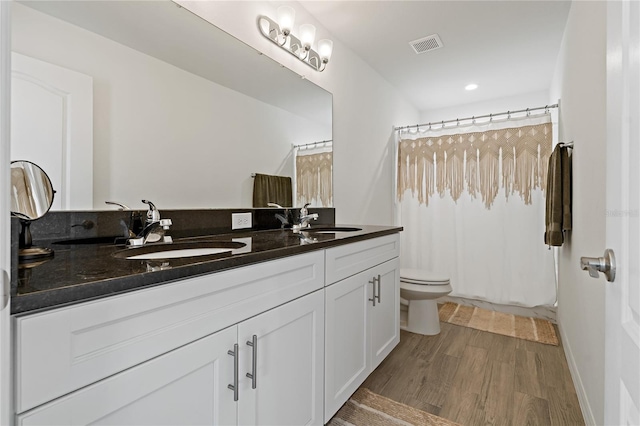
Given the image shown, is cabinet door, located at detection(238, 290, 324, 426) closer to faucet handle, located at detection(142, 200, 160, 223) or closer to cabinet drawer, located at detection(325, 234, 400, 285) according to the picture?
cabinet drawer, located at detection(325, 234, 400, 285)

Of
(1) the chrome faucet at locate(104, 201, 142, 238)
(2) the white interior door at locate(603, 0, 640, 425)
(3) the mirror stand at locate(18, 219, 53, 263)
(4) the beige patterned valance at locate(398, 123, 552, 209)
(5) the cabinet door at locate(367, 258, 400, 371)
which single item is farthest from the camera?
(4) the beige patterned valance at locate(398, 123, 552, 209)

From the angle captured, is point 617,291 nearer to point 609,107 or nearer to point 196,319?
point 609,107

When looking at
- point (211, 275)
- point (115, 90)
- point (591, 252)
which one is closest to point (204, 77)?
point (115, 90)

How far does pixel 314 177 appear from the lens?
2.21 meters

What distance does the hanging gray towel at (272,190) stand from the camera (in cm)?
183

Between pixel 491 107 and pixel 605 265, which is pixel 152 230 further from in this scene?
pixel 491 107

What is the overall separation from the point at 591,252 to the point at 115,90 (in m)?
2.13

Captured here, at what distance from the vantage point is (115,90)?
1192 mm

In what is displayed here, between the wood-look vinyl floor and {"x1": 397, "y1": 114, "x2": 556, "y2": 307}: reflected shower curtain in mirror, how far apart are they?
27.4 inches

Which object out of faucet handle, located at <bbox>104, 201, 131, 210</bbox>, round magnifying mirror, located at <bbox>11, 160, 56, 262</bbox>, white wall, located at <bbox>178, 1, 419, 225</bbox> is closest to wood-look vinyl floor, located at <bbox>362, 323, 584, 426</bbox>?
white wall, located at <bbox>178, 1, 419, 225</bbox>

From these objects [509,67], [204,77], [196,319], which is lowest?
[196,319]

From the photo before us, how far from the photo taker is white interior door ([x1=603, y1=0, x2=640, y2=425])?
0.53 meters

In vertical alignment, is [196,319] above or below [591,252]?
below

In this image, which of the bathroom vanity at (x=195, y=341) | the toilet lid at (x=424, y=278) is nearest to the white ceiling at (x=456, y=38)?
the bathroom vanity at (x=195, y=341)
